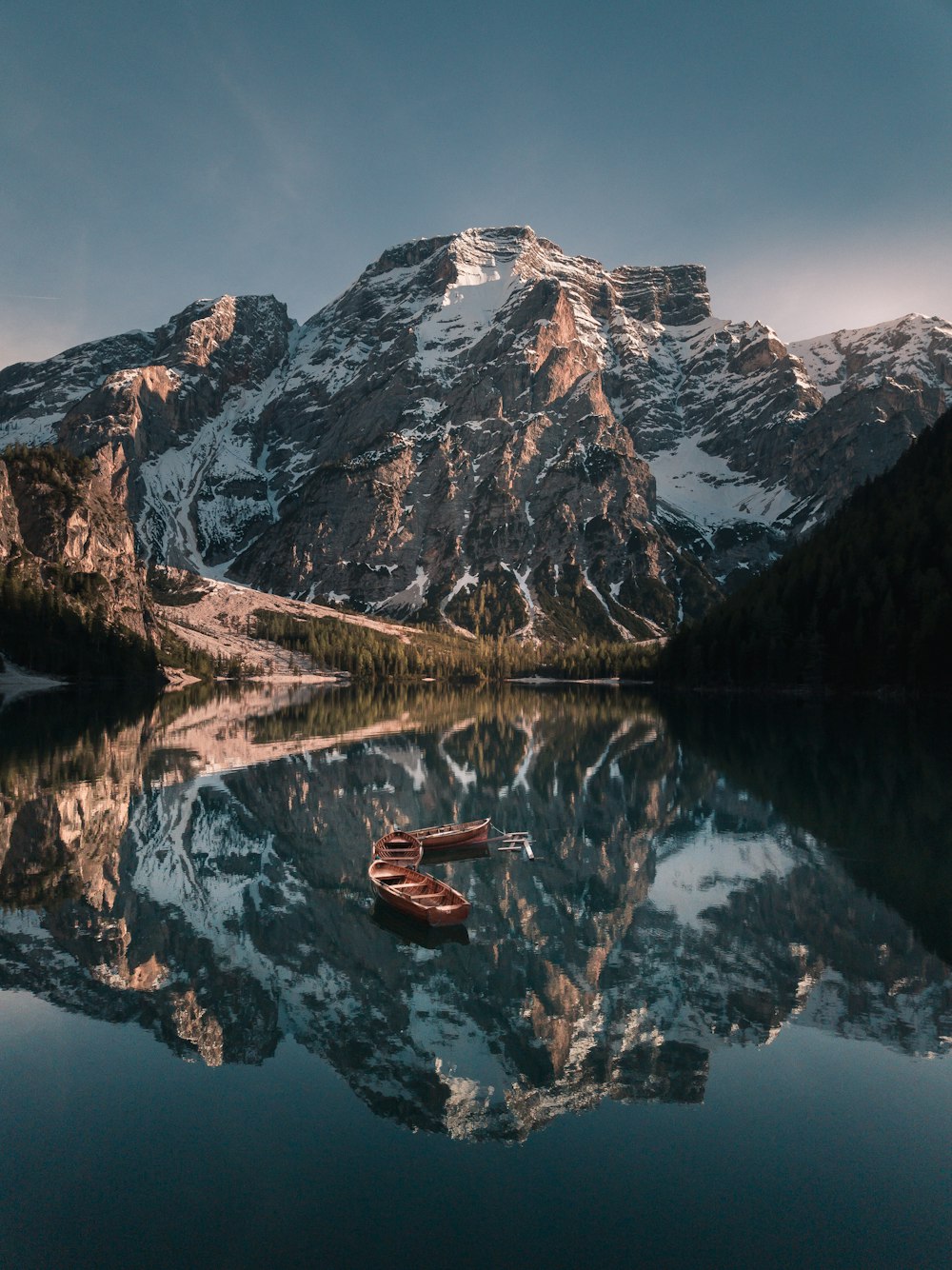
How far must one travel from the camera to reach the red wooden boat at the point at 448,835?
114 ft

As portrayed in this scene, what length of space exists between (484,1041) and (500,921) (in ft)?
27.5

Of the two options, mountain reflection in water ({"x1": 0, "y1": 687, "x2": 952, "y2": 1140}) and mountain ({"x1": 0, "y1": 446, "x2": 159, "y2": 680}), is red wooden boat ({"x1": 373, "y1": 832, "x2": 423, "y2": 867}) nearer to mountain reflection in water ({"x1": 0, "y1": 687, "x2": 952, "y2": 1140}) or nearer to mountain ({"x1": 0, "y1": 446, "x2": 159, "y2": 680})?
mountain reflection in water ({"x1": 0, "y1": 687, "x2": 952, "y2": 1140})

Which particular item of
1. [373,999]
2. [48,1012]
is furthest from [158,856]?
[373,999]

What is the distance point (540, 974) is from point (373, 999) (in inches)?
182

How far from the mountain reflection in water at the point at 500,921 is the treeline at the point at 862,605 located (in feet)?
182

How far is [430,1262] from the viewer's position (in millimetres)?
10602

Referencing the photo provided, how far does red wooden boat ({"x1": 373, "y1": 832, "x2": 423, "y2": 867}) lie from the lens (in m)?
30.9

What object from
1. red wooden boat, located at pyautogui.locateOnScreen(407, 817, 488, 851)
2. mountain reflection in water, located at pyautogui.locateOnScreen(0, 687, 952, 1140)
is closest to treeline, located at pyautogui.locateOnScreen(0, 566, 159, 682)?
mountain reflection in water, located at pyautogui.locateOnScreen(0, 687, 952, 1140)

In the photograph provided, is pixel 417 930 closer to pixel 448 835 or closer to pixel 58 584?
pixel 448 835

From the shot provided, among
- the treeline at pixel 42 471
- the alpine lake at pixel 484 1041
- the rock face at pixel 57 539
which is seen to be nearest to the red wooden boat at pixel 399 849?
the alpine lake at pixel 484 1041

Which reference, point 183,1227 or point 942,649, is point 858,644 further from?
point 183,1227

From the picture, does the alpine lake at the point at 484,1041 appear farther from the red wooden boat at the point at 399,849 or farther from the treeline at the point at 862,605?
the treeline at the point at 862,605

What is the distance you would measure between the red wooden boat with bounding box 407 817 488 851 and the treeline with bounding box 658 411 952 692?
8408 centimetres

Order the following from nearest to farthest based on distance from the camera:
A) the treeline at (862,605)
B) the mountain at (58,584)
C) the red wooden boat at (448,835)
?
the red wooden boat at (448,835), the treeline at (862,605), the mountain at (58,584)
